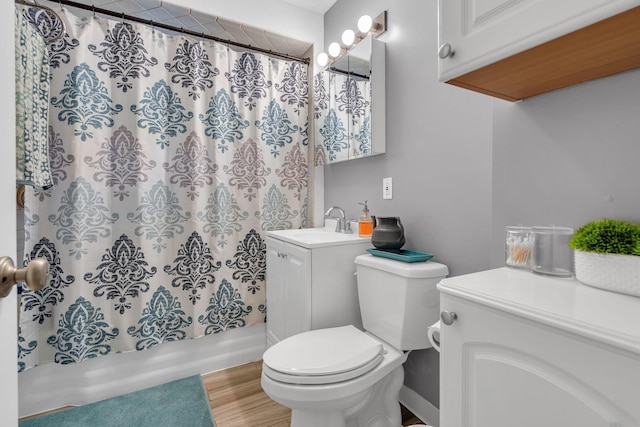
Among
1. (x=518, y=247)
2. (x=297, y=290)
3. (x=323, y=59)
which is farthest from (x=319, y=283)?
(x=323, y=59)

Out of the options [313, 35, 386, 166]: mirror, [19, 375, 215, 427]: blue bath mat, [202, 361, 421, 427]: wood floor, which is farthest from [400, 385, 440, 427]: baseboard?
[313, 35, 386, 166]: mirror

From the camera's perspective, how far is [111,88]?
170 centimetres

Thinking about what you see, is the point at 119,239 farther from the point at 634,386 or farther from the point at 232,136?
the point at 634,386

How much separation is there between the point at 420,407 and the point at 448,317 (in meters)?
1.06

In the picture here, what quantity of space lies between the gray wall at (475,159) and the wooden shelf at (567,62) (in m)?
0.06

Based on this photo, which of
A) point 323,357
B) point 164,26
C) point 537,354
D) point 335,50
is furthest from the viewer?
point 335,50

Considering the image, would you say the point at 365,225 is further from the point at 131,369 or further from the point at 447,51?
the point at 131,369

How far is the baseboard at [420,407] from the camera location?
143 centimetres

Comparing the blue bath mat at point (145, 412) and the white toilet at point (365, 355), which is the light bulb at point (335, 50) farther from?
the blue bath mat at point (145, 412)

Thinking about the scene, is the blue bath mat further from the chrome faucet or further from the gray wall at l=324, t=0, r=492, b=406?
the chrome faucet

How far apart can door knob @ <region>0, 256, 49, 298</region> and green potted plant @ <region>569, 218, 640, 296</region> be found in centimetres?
111

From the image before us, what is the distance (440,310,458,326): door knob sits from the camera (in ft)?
2.43

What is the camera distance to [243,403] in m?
1.65

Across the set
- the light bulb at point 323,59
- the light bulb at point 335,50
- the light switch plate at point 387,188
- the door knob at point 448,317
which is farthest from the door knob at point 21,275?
the light bulb at point 323,59
